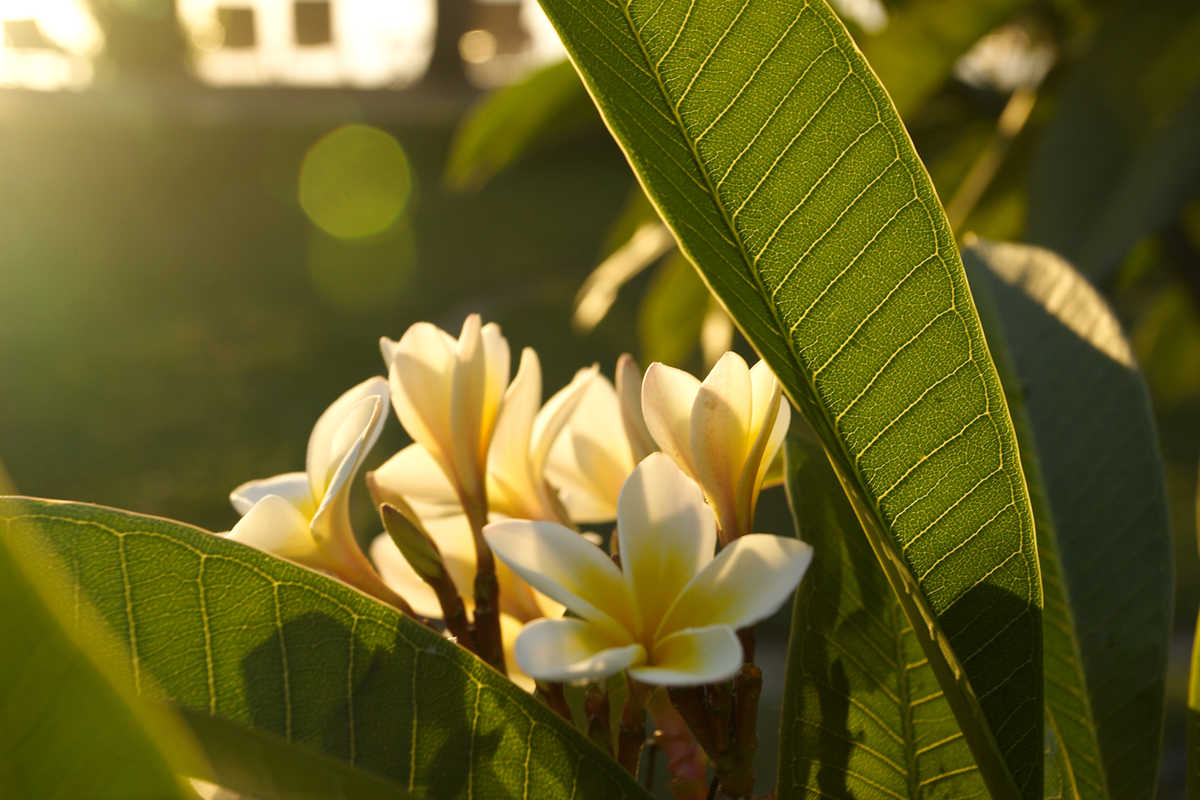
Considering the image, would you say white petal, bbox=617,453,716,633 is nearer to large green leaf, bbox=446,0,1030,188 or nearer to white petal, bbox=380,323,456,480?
white petal, bbox=380,323,456,480

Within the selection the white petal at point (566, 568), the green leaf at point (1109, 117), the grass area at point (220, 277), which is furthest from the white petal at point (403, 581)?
the grass area at point (220, 277)

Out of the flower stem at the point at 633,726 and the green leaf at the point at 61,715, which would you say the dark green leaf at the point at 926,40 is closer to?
the flower stem at the point at 633,726

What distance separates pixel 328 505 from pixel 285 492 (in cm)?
6

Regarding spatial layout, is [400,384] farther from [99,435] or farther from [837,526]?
[99,435]

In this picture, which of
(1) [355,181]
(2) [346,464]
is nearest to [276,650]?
(2) [346,464]

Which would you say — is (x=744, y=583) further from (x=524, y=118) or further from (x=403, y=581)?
(x=524, y=118)

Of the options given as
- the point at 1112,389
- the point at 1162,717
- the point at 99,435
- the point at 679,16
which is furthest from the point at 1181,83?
the point at 99,435

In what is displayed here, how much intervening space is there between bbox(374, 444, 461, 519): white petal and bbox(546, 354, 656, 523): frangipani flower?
0.04 meters

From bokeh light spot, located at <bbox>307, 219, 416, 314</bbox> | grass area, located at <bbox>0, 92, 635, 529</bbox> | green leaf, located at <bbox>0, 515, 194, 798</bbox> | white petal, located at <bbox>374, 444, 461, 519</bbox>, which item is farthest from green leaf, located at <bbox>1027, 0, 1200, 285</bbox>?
bokeh light spot, located at <bbox>307, 219, 416, 314</bbox>

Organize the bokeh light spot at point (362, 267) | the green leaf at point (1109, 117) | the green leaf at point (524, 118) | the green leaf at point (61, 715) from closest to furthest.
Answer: the green leaf at point (61, 715) → the green leaf at point (1109, 117) → the green leaf at point (524, 118) → the bokeh light spot at point (362, 267)

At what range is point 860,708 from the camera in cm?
31

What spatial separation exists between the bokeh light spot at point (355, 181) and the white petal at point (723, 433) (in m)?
6.22

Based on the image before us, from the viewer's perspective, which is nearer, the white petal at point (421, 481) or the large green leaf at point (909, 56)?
the white petal at point (421, 481)

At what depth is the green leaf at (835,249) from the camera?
268 mm
